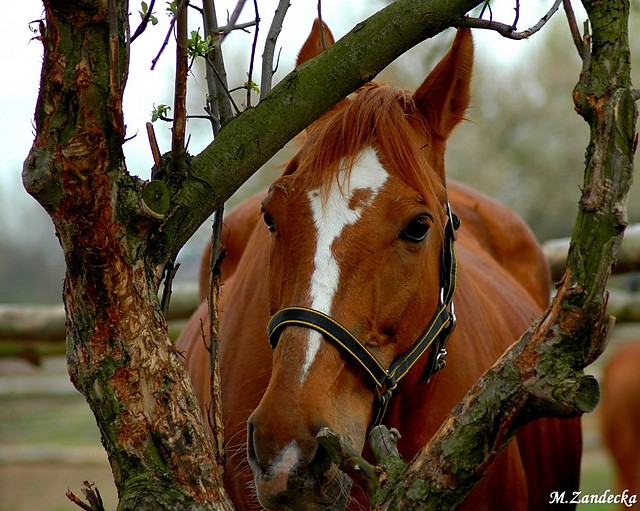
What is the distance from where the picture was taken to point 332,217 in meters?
2.16

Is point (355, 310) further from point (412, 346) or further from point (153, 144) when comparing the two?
point (153, 144)

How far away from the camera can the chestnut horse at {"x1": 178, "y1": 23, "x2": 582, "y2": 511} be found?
1.94 meters

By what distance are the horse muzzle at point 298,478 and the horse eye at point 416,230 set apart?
0.64m

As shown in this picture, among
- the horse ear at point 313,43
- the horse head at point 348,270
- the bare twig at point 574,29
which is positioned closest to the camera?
the bare twig at point 574,29

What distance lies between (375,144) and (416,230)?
0.29 m

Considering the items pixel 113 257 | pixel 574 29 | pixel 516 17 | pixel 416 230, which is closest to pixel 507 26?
pixel 516 17

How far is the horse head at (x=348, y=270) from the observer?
1907 millimetres

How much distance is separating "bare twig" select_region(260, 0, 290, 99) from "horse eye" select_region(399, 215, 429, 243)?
0.55 metres

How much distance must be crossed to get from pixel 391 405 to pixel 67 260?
1171 millimetres

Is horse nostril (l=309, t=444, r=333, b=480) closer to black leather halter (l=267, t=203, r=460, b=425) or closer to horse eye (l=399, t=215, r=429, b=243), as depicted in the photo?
black leather halter (l=267, t=203, r=460, b=425)

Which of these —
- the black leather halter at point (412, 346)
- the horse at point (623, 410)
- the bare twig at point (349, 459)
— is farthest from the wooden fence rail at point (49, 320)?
the bare twig at point (349, 459)

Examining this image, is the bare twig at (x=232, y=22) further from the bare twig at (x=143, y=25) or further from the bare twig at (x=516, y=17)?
the bare twig at (x=516, y=17)

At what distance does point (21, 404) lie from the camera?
14344mm

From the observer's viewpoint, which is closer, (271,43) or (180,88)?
(180,88)
